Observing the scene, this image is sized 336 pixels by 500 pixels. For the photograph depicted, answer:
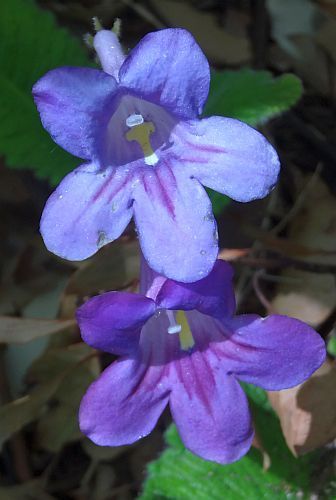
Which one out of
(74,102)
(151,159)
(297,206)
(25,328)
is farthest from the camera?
(297,206)

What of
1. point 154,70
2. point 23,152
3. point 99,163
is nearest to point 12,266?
point 23,152

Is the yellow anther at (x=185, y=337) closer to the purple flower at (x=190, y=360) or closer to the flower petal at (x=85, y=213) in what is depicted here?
the purple flower at (x=190, y=360)

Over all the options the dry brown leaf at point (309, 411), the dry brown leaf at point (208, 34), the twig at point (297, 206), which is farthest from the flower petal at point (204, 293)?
the dry brown leaf at point (208, 34)

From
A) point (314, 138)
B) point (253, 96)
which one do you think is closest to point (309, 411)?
point (253, 96)

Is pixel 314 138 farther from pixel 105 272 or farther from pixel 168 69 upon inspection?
pixel 168 69

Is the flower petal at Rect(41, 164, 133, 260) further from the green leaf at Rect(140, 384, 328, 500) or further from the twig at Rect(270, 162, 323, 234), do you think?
the twig at Rect(270, 162, 323, 234)

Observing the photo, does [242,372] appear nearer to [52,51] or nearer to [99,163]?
[99,163]
